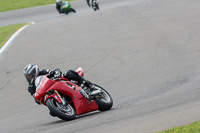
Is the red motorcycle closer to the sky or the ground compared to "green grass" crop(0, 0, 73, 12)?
closer to the sky

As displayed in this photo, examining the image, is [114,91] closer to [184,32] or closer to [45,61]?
[45,61]

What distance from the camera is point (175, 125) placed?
586cm

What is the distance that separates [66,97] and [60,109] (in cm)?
49

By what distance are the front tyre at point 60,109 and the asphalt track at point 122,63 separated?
171mm

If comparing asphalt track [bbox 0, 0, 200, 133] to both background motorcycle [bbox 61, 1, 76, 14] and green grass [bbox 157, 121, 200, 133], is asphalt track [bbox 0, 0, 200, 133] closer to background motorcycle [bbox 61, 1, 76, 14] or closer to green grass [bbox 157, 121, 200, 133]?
green grass [bbox 157, 121, 200, 133]

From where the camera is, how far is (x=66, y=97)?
8.43m

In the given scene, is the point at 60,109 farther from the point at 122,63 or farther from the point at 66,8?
the point at 66,8

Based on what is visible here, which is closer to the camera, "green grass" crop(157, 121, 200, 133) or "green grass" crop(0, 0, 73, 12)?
"green grass" crop(157, 121, 200, 133)

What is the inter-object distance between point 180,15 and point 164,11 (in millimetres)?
1662

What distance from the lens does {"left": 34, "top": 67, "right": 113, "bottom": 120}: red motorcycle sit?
8008 mm

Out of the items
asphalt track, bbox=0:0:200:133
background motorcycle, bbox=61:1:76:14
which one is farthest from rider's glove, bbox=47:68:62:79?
background motorcycle, bbox=61:1:76:14

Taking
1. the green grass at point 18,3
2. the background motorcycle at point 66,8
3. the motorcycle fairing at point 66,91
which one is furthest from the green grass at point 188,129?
the green grass at point 18,3

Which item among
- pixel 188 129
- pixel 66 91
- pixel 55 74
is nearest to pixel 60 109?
pixel 66 91

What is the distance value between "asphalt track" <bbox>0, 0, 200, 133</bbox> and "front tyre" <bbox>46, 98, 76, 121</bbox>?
17cm
